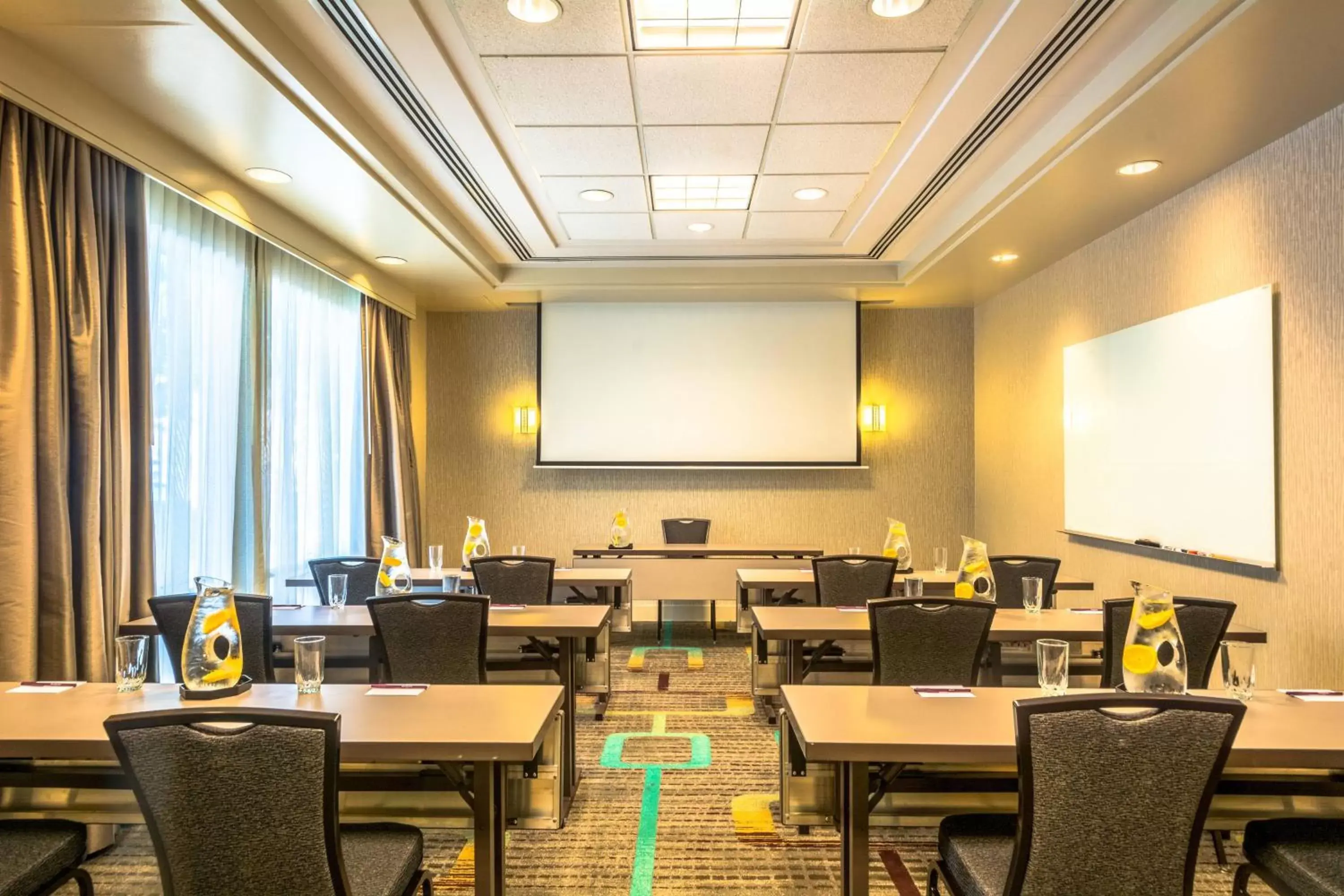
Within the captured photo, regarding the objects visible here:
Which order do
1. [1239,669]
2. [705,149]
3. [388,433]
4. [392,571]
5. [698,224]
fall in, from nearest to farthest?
[1239,669] → [392,571] → [705,149] → [698,224] → [388,433]

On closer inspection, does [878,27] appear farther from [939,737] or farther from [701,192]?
[939,737]

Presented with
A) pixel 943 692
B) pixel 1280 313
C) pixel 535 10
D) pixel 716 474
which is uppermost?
pixel 535 10

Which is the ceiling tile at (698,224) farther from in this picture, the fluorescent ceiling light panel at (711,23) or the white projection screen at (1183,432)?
the white projection screen at (1183,432)

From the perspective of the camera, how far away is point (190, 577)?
169 inches

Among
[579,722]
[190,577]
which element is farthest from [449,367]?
[579,722]

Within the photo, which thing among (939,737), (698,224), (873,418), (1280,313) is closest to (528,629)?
(939,737)

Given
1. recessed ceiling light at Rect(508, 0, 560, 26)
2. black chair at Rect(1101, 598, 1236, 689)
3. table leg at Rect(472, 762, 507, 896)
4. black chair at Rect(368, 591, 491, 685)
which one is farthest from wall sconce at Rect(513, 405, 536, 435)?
table leg at Rect(472, 762, 507, 896)

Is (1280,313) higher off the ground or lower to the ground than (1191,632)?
higher

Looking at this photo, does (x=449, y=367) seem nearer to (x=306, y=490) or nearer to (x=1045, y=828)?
(x=306, y=490)

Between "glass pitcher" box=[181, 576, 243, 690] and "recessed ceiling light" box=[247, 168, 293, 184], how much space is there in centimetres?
290

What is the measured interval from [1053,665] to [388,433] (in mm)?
5864

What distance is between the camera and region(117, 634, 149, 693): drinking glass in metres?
2.19

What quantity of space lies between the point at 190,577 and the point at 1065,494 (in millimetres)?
5556

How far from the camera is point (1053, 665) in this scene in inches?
82.2
